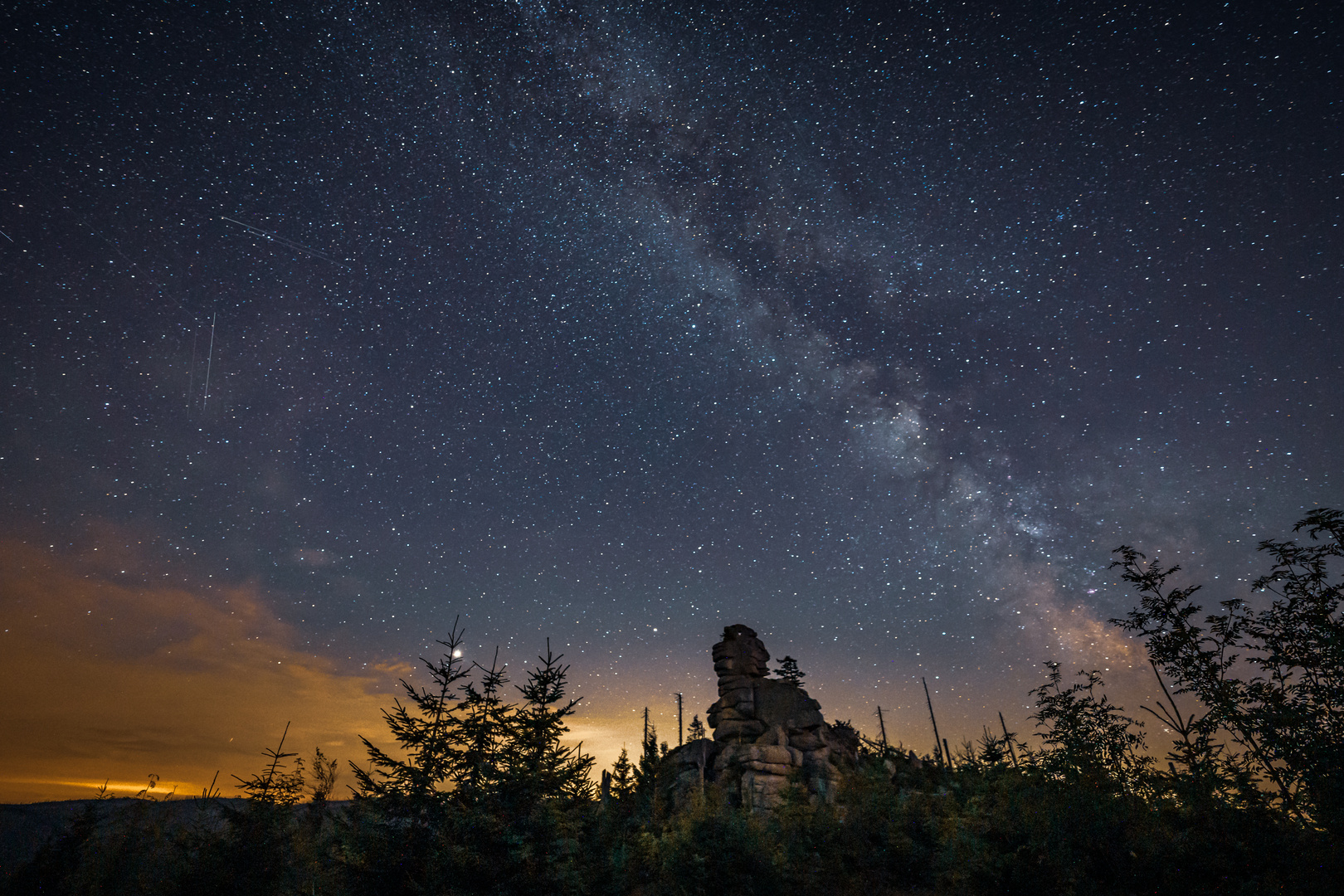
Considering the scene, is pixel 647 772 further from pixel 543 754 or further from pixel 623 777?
pixel 543 754

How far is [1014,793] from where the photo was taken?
23.0 m

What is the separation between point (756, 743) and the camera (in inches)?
1351

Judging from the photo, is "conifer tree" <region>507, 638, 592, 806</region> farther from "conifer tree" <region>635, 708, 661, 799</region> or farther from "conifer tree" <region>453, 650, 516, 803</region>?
"conifer tree" <region>635, 708, 661, 799</region>

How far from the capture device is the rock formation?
32.4m

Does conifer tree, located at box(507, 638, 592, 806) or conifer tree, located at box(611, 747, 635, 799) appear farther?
conifer tree, located at box(611, 747, 635, 799)

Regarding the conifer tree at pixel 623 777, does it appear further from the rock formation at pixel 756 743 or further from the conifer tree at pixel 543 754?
the conifer tree at pixel 543 754

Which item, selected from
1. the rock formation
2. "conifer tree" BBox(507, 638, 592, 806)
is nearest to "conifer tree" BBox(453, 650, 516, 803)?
"conifer tree" BBox(507, 638, 592, 806)

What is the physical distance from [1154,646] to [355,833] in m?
27.5

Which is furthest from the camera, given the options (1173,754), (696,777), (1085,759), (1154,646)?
(696,777)

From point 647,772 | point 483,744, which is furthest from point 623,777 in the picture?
point 483,744

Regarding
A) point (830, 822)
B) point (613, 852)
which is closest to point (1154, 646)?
point (830, 822)

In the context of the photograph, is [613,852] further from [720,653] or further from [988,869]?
[720,653]

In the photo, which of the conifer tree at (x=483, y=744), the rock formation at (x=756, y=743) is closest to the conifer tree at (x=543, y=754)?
the conifer tree at (x=483, y=744)

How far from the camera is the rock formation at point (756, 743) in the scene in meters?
32.4
